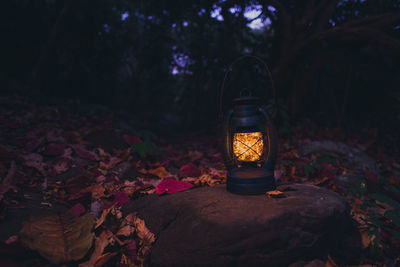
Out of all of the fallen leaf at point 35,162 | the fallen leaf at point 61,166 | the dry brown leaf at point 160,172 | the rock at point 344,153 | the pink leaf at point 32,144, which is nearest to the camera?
the fallen leaf at point 35,162

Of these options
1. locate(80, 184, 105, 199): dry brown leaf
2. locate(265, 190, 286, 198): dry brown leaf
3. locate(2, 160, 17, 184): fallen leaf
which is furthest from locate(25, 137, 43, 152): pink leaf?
locate(265, 190, 286, 198): dry brown leaf

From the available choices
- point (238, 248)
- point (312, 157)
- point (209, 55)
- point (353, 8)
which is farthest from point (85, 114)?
point (353, 8)

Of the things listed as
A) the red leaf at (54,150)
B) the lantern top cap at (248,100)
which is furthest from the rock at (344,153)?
the red leaf at (54,150)

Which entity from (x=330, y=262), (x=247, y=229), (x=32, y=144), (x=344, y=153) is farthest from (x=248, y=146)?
(x=32, y=144)

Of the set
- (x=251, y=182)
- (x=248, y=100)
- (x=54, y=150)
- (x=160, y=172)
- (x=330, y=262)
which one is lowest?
(x=330, y=262)

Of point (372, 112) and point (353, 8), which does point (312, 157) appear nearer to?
point (372, 112)

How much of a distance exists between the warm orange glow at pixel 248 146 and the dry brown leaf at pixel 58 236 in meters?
1.40

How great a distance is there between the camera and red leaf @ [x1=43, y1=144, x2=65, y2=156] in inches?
139

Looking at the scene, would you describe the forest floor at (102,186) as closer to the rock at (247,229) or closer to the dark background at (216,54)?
the rock at (247,229)

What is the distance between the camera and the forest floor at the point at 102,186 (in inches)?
67.6

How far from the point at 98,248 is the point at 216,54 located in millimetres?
8843

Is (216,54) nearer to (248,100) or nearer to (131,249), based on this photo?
(248,100)

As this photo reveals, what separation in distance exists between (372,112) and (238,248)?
746cm

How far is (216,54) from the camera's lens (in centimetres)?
955
